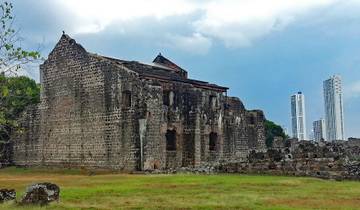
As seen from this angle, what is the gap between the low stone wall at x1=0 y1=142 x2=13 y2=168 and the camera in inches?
1913

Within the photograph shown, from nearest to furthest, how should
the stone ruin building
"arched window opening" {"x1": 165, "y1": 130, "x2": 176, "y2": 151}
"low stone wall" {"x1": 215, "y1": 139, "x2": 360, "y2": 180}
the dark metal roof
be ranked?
"low stone wall" {"x1": 215, "y1": 139, "x2": 360, "y2": 180}
the stone ruin building
"arched window opening" {"x1": 165, "y1": 130, "x2": 176, "y2": 151}
the dark metal roof

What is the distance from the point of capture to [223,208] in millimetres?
15086

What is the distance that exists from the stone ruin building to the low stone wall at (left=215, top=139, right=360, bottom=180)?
7.52m

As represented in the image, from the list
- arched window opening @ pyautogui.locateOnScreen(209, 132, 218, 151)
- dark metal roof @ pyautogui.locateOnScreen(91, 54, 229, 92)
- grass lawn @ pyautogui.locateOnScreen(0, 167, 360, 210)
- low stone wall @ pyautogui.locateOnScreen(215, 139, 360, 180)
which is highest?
dark metal roof @ pyautogui.locateOnScreen(91, 54, 229, 92)

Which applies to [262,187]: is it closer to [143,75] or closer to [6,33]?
[6,33]

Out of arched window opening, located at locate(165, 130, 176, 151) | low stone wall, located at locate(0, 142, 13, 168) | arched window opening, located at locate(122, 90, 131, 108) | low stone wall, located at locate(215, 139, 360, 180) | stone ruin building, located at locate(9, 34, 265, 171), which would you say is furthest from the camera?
low stone wall, located at locate(0, 142, 13, 168)

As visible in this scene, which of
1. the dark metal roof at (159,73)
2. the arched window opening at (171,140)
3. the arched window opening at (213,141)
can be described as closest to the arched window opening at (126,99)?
the dark metal roof at (159,73)

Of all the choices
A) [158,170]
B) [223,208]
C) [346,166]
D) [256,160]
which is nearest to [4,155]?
[158,170]

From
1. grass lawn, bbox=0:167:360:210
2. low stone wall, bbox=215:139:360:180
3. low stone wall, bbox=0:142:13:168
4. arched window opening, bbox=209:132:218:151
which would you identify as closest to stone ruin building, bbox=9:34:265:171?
arched window opening, bbox=209:132:218:151

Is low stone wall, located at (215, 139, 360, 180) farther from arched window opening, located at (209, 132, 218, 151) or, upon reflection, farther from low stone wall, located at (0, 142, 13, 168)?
low stone wall, located at (0, 142, 13, 168)

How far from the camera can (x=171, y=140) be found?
40625mm

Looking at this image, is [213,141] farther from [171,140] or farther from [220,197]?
[220,197]

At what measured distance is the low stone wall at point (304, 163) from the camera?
27.4 meters

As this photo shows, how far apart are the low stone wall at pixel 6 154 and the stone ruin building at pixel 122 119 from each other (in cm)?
81
